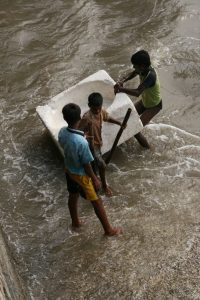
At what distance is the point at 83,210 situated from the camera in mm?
5410

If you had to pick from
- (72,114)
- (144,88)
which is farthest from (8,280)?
(144,88)

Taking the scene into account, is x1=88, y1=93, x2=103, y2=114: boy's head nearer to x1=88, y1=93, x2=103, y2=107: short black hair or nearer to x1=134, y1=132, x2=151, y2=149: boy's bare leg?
x1=88, y1=93, x2=103, y2=107: short black hair

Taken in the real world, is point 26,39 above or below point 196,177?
above

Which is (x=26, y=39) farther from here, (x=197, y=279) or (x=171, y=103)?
(x=197, y=279)

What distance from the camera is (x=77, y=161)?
4324 millimetres

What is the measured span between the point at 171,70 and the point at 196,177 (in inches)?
102

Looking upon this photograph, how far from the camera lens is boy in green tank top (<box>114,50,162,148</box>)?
18.1 ft

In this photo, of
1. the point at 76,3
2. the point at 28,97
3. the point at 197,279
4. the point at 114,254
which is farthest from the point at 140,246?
the point at 76,3

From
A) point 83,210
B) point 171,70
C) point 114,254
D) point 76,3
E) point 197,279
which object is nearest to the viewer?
point 197,279

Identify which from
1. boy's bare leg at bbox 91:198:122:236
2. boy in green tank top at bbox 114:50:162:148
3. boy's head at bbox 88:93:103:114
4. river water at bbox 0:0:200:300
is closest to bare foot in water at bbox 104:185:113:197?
river water at bbox 0:0:200:300

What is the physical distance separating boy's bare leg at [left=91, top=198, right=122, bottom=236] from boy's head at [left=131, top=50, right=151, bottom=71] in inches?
69.9

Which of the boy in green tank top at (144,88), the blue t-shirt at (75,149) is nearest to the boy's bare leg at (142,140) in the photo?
the boy in green tank top at (144,88)

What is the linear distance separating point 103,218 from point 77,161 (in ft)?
2.48

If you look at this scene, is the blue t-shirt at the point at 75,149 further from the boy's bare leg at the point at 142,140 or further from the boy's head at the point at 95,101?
the boy's bare leg at the point at 142,140
